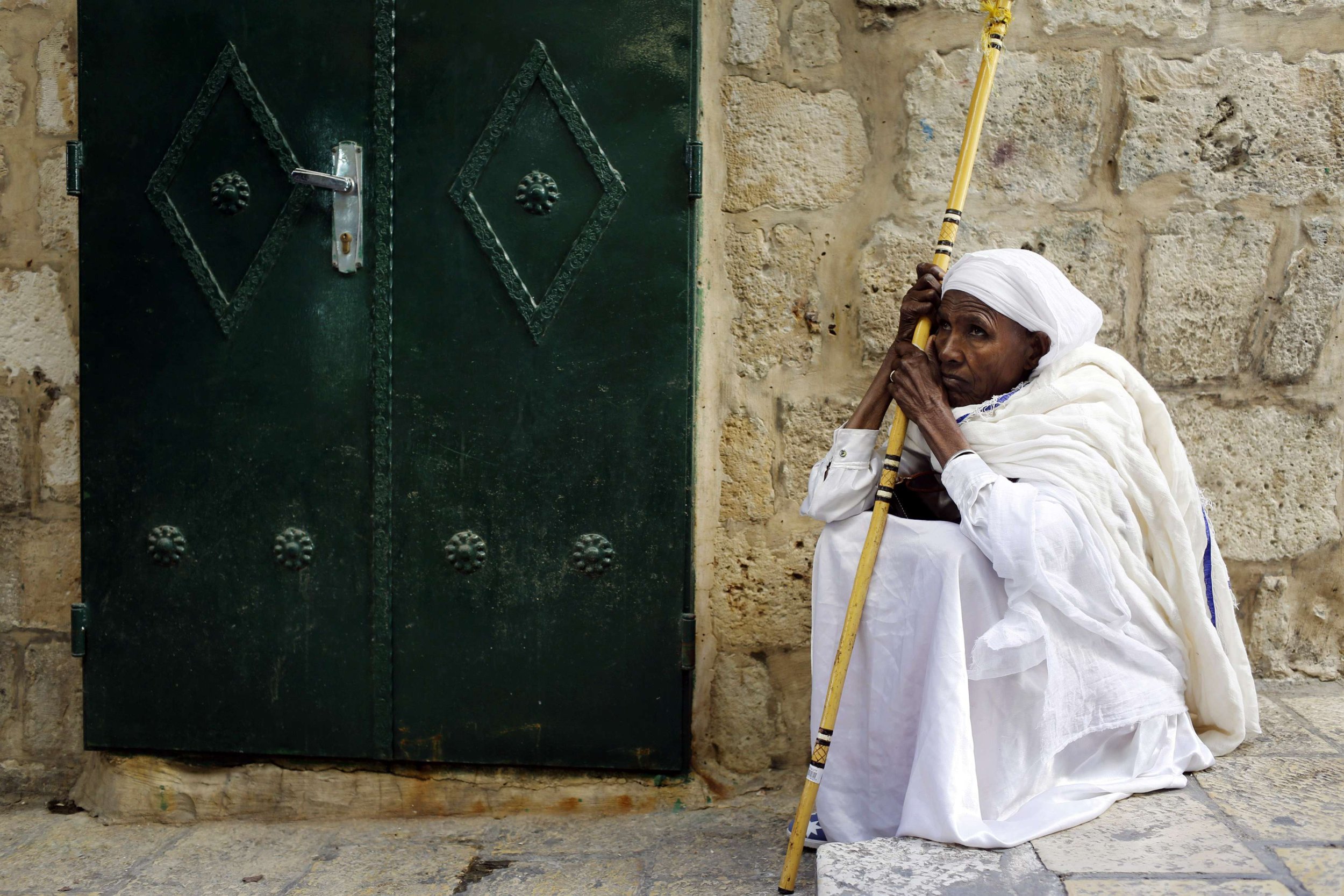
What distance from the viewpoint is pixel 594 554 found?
2820mm

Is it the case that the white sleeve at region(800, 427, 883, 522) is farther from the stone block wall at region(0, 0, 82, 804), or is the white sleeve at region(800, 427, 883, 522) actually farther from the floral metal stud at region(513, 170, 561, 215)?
the stone block wall at region(0, 0, 82, 804)

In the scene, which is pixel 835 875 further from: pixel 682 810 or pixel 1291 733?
pixel 1291 733

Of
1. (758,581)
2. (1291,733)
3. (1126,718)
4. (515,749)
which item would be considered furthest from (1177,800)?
(515,749)

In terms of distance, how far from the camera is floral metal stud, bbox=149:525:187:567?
2.93 m

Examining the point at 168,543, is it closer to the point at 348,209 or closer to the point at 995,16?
the point at 348,209

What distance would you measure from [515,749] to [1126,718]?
1495 mm

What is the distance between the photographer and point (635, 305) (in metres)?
2.78

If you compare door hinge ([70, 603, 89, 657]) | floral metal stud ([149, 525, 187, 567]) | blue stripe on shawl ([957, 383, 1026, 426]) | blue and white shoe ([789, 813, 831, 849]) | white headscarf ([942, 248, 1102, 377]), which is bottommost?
blue and white shoe ([789, 813, 831, 849])

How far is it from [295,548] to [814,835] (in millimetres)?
1483

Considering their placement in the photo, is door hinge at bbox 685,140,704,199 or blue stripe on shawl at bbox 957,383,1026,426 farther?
door hinge at bbox 685,140,704,199

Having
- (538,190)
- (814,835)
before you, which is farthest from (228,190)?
(814,835)

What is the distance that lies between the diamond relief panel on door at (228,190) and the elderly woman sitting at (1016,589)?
154cm

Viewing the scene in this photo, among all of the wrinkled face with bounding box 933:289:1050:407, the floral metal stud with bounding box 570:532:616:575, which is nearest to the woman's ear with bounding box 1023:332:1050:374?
the wrinkled face with bounding box 933:289:1050:407

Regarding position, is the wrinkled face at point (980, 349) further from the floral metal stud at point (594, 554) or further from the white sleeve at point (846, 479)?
the floral metal stud at point (594, 554)
